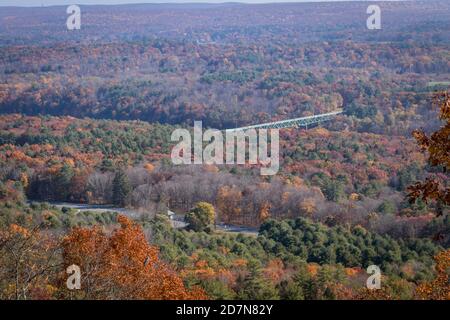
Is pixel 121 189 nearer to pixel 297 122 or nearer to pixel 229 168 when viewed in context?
pixel 229 168

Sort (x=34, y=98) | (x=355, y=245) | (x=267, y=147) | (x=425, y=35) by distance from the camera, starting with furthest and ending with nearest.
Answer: (x=425, y=35)
(x=34, y=98)
(x=267, y=147)
(x=355, y=245)

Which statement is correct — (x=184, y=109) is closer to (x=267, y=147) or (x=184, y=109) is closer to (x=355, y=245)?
(x=267, y=147)

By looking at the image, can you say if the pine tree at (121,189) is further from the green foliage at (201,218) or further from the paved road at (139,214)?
the green foliage at (201,218)

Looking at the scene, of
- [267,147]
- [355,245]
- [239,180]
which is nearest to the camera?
[355,245]

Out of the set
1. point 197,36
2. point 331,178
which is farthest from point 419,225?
point 197,36

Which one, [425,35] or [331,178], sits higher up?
[425,35]

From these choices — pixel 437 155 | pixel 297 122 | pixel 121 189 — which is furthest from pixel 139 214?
pixel 297 122

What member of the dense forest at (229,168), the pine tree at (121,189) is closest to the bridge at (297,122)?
the dense forest at (229,168)

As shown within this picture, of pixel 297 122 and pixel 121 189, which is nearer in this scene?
pixel 121 189

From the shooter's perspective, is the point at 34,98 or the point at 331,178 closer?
the point at 331,178
